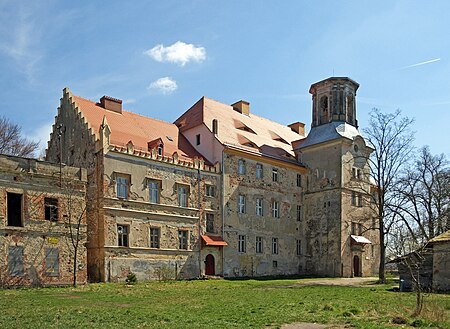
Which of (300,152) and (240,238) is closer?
(240,238)

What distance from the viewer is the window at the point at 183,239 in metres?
38.4

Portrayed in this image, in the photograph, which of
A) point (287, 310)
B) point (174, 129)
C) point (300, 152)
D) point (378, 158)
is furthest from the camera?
point (300, 152)

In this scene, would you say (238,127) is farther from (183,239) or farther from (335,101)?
(183,239)

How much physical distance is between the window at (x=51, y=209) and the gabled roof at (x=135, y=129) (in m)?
6.61

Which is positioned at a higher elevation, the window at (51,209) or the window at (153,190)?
the window at (153,190)

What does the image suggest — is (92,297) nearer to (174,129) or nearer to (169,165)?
(169,165)

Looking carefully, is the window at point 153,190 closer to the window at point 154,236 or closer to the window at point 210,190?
the window at point 154,236

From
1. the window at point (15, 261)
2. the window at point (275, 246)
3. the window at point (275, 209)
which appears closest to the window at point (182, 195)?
the window at point (275, 209)

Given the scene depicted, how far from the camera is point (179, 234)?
126ft

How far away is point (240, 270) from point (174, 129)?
44.4 feet

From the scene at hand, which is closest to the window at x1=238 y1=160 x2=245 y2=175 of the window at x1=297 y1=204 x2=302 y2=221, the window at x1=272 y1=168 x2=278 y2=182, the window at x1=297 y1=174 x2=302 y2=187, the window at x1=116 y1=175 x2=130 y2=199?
the window at x1=272 y1=168 x2=278 y2=182

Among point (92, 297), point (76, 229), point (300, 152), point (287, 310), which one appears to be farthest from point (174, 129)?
point (287, 310)

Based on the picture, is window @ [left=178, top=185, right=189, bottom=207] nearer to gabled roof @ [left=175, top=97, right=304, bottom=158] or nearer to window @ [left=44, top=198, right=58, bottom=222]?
gabled roof @ [left=175, top=97, right=304, bottom=158]

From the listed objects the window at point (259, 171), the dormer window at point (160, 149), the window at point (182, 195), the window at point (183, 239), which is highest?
the dormer window at point (160, 149)
